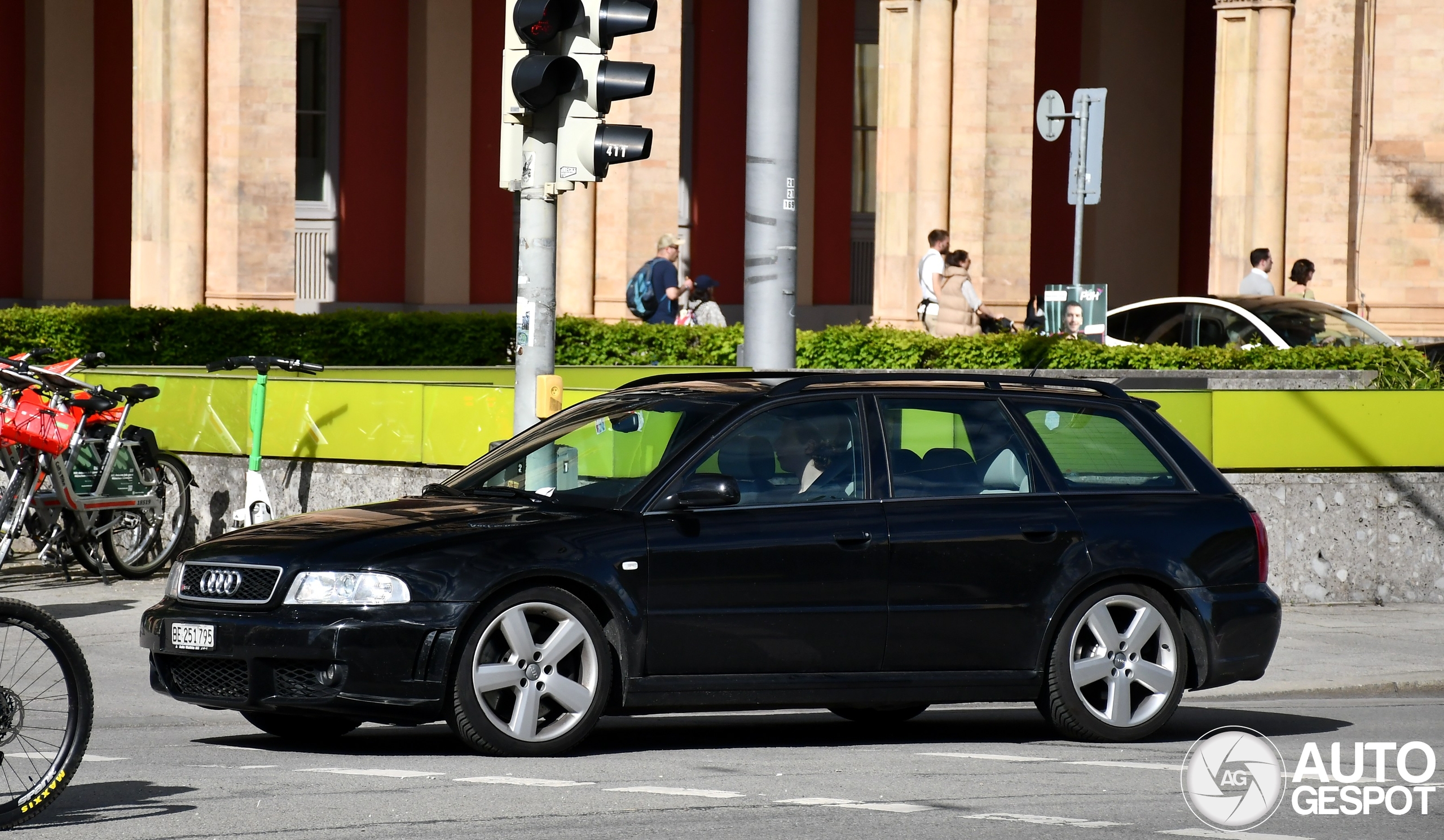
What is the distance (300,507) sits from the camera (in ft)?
43.7

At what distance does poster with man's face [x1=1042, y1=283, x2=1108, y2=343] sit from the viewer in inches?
647

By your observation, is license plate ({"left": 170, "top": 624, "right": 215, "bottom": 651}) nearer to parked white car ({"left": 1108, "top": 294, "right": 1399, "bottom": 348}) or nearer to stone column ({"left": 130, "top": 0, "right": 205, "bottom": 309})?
parked white car ({"left": 1108, "top": 294, "right": 1399, "bottom": 348})

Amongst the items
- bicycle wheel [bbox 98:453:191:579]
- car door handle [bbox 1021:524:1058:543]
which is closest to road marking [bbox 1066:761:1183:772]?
car door handle [bbox 1021:524:1058:543]

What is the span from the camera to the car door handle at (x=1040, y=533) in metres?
8.51

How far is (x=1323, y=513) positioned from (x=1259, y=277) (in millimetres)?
9355

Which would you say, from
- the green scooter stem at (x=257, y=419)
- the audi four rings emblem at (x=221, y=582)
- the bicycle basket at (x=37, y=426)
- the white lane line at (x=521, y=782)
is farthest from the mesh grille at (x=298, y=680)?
the green scooter stem at (x=257, y=419)

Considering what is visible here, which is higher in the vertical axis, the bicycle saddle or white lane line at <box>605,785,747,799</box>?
the bicycle saddle

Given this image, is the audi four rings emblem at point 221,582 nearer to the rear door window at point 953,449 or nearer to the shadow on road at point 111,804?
the shadow on road at point 111,804

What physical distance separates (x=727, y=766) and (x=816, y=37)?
25.3 m

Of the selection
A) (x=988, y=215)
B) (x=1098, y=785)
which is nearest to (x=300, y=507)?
(x=1098, y=785)

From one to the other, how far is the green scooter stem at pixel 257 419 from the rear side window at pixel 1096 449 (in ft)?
19.6

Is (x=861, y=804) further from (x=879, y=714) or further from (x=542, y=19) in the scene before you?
(x=542, y=19)

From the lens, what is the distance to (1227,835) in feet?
22.1

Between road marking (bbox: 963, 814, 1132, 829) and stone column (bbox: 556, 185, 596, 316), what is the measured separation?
16723mm
